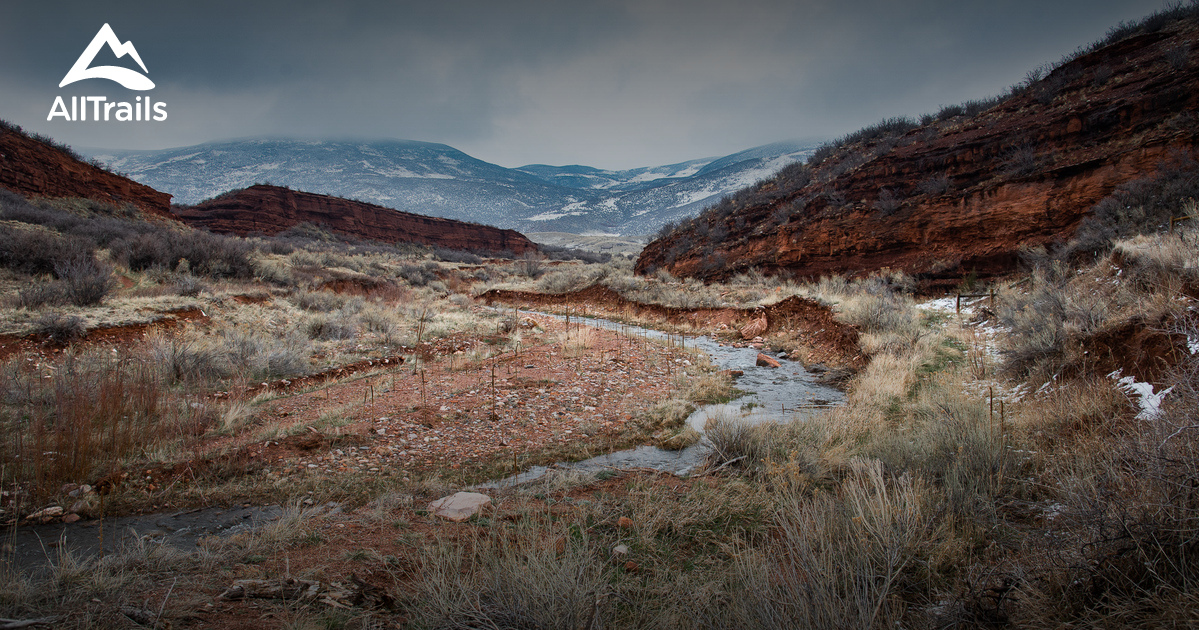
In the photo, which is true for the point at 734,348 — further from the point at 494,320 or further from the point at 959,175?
the point at 959,175

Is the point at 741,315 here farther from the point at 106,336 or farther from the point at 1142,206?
the point at 106,336

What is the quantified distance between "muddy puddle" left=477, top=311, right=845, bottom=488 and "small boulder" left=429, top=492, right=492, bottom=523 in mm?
395

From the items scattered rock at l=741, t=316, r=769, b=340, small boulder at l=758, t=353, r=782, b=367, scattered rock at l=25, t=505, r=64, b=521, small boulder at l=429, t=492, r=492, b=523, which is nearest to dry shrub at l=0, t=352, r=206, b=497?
scattered rock at l=25, t=505, r=64, b=521

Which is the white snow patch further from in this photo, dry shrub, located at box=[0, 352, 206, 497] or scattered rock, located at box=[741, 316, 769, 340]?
scattered rock, located at box=[741, 316, 769, 340]

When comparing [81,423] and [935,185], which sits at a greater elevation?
[935,185]

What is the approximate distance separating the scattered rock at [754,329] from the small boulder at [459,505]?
11019 mm

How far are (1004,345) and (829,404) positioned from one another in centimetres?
292

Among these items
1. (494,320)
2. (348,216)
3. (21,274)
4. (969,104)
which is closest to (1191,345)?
(494,320)

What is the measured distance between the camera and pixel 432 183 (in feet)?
461

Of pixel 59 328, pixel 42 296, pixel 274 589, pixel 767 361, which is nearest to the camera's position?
pixel 274 589

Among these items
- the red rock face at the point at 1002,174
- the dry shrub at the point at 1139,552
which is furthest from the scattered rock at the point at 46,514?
the red rock face at the point at 1002,174

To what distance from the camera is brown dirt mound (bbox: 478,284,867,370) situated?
10156mm

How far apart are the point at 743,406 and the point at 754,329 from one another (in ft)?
23.9

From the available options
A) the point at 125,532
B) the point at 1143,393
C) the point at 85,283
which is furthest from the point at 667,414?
the point at 85,283
